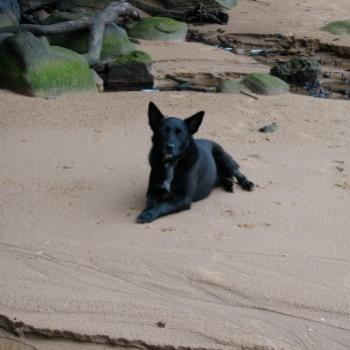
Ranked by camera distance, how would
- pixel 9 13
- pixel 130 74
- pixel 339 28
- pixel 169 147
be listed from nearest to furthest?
1. pixel 169 147
2. pixel 130 74
3. pixel 9 13
4. pixel 339 28

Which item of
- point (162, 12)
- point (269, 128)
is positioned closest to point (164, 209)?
point (269, 128)

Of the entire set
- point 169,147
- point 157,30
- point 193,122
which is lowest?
point 157,30

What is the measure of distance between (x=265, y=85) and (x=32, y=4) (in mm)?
9458

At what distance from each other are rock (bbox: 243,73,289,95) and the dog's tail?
405cm

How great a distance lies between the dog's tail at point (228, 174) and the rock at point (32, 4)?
12432 millimetres

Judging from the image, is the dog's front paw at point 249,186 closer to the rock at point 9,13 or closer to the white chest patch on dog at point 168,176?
the white chest patch on dog at point 168,176

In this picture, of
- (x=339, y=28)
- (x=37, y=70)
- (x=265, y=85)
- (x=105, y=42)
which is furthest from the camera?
(x=339, y=28)

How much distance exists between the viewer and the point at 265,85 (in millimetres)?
11219

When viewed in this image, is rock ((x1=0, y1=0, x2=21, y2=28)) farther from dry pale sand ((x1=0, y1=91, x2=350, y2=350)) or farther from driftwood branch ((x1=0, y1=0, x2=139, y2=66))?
dry pale sand ((x1=0, y1=91, x2=350, y2=350))

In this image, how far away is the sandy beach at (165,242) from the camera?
187 inches

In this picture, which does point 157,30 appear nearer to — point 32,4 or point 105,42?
point 105,42

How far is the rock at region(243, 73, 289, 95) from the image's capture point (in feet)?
36.6

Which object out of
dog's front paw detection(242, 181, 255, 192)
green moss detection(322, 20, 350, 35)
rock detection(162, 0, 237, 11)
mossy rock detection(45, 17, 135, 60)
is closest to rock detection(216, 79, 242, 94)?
mossy rock detection(45, 17, 135, 60)

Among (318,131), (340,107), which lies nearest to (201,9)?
(340,107)
